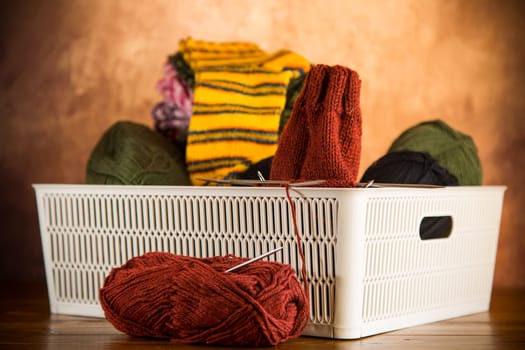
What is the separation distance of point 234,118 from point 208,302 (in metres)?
0.77

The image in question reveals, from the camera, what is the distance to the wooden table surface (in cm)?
145

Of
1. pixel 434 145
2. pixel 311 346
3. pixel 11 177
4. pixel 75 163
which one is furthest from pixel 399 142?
pixel 11 177

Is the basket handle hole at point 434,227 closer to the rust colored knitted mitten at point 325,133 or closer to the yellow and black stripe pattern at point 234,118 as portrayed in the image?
the rust colored knitted mitten at point 325,133

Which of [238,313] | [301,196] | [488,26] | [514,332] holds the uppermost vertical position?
[488,26]

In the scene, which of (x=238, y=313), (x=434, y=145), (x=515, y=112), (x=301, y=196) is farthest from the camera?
(x=515, y=112)

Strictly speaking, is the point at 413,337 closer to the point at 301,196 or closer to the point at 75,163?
the point at 301,196

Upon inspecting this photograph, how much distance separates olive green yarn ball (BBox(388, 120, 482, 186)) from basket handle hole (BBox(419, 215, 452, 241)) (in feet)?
0.64

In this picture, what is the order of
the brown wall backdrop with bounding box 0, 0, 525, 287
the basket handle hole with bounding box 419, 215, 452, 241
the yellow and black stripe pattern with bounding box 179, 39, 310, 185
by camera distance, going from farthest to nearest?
the brown wall backdrop with bounding box 0, 0, 525, 287
the yellow and black stripe pattern with bounding box 179, 39, 310, 185
the basket handle hole with bounding box 419, 215, 452, 241

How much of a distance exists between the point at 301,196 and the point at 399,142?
0.53m

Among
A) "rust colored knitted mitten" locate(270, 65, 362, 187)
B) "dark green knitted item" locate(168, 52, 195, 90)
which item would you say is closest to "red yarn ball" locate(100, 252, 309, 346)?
"rust colored knitted mitten" locate(270, 65, 362, 187)

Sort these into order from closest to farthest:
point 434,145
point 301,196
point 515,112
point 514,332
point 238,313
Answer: point 238,313
point 301,196
point 514,332
point 434,145
point 515,112

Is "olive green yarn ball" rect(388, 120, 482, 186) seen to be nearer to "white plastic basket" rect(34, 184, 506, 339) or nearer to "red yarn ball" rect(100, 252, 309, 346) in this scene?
"white plastic basket" rect(34, 184, 506, 339)

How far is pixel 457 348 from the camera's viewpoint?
1433 mm

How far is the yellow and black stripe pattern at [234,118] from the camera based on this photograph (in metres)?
2.04
